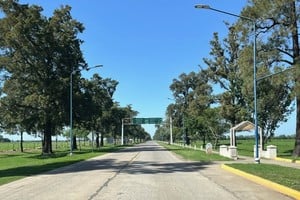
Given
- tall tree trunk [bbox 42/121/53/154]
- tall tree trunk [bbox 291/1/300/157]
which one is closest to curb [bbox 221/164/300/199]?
tall tree trunk [bbox 291/1/300/157]

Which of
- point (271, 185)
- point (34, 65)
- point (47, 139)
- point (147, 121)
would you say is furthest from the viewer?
point (147, 121)

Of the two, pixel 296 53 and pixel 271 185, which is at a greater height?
pixel 296 53

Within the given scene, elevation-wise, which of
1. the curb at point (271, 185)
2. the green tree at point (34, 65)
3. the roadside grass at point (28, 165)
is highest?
the green tree at point (34, 65)

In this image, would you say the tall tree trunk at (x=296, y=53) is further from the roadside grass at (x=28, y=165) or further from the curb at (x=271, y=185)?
the roadside grass at (x=28, y=165)

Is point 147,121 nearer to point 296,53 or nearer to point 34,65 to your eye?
point 34,65

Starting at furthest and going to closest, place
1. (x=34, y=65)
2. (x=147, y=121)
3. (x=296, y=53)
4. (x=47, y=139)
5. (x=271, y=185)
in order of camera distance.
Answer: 1. (x=147, y=121)
2. (x=47, y=139)
3. (x=34, y=65)
4. (x=296, y=53)
5. (x=271, y=185)

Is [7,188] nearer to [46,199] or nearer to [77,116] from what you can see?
[46,199]

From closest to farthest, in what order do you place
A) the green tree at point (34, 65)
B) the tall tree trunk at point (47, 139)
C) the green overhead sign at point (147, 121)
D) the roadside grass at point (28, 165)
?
the roadside grass at point (28, 165), the green tree at point (34, 65), the tall tree trunk at point (47, 139), the green overhead sign at point (147, 121)

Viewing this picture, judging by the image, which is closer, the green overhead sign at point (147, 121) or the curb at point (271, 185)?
the curb at point (271, 185)

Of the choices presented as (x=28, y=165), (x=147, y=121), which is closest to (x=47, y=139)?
(x=28, y=165)

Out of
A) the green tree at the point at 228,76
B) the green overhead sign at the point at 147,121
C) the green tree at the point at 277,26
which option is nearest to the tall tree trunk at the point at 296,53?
the green tree at the point at 277,26

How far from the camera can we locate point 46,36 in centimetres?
6100

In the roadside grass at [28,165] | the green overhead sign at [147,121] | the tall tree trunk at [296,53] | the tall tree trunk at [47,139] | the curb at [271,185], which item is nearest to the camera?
the curb at [271,185]

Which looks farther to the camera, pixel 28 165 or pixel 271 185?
pixel 28 165
